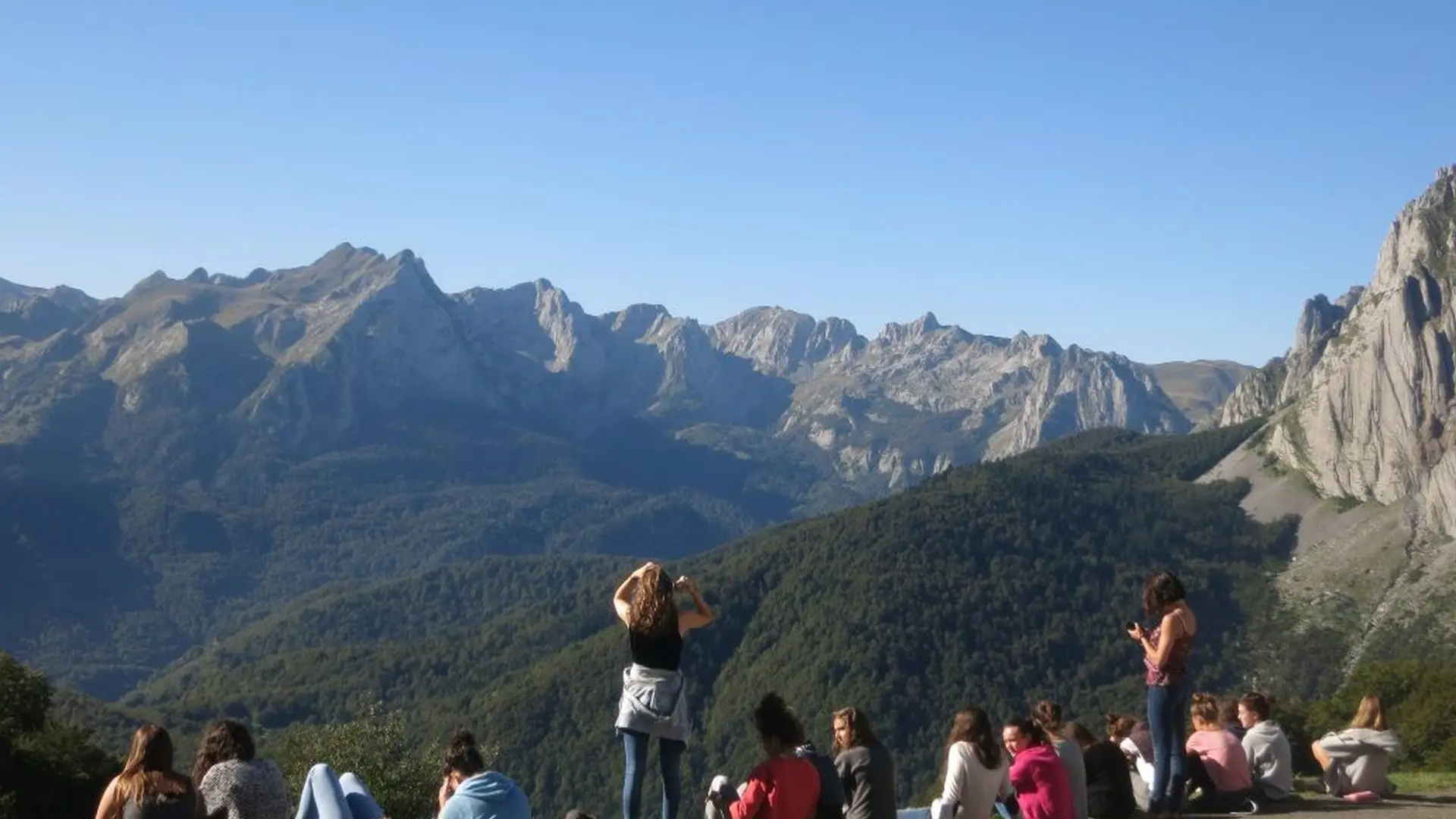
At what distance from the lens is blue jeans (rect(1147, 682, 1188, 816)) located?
62.4 feet

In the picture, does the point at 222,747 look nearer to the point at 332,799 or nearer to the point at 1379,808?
the point at 332,799

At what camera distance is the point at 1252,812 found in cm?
2064

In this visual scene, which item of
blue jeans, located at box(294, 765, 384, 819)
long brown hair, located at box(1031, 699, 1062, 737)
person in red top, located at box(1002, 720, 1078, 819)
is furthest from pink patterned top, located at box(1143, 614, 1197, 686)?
blue jeans, located at box(294, 765, 384, 819)

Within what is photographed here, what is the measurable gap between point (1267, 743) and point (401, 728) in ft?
264

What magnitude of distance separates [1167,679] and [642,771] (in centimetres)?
726

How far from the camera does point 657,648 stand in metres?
17.2

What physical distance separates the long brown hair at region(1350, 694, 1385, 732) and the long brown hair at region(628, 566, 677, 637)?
1322 cm

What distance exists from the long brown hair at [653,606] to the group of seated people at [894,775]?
180 centimetres

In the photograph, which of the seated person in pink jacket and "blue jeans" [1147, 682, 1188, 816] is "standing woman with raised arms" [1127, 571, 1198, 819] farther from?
the seated person in pink jacket

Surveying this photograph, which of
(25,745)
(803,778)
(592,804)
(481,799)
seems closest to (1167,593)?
(803,778)

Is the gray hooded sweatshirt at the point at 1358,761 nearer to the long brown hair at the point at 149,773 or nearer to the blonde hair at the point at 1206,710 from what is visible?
the blonde hair at the point at 1206,710

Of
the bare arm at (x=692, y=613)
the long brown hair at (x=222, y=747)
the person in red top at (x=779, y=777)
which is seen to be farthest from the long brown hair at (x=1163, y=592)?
the long brown hair at (x=222, y=747)

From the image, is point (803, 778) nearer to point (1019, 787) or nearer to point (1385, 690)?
point (1019, 787)

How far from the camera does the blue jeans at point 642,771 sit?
1742 centimetres
